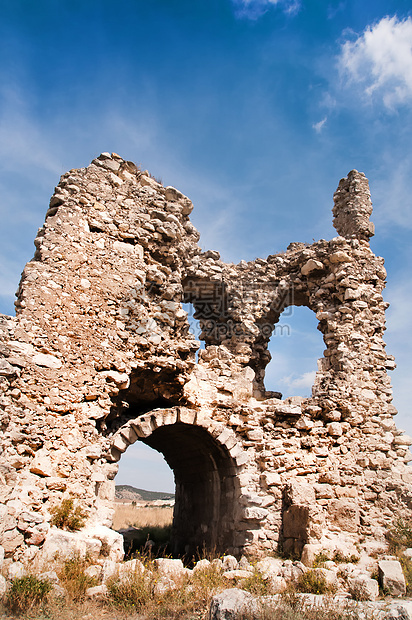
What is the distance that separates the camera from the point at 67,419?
6.86 meters

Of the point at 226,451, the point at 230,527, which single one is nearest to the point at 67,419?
the point at 226,451

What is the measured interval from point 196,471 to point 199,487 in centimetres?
36

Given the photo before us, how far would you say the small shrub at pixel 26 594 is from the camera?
4.46 meters

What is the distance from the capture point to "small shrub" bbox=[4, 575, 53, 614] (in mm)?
4465

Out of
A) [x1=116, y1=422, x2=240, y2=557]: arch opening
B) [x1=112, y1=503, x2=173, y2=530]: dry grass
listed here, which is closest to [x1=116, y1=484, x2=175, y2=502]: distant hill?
[x1=112, y1=503, x2=173, y2=530]: dry grass

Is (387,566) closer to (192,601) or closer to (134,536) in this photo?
(192,601)

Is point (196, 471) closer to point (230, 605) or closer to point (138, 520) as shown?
point (230, 605)

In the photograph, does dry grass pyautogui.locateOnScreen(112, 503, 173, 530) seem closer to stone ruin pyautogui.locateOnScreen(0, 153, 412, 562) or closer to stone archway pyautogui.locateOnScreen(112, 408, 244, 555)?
stone archway pyautogui.locateOnScreen(112, 408, 244, 555)

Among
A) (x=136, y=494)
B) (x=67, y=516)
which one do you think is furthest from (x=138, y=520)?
(x=136, y=494)

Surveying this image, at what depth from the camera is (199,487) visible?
34.5ft

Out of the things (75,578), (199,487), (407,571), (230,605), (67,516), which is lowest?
(75,578)

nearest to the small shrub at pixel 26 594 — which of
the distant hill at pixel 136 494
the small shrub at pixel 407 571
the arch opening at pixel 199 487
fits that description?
the arch opening at pixel 199 487

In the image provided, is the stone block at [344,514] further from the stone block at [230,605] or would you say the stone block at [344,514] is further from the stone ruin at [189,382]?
the stone block at [230,605]

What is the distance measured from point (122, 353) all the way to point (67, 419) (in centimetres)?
154
